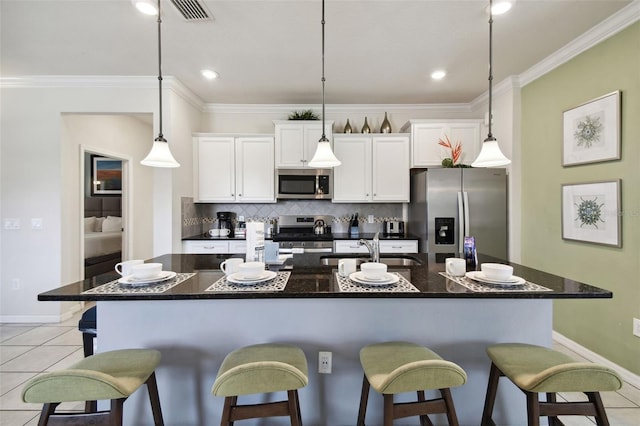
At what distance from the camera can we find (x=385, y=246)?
368 centimetres

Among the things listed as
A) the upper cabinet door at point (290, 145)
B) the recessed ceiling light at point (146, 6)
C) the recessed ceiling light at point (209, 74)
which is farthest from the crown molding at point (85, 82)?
the upper cabinet door at point (290, 145)

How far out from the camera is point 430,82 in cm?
345

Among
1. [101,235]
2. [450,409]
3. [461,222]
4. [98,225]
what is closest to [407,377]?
[450,409]

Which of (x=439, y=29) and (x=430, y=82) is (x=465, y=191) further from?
(x=439, y=29)

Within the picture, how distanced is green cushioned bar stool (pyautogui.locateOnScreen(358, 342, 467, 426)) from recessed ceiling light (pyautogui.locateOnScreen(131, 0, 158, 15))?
260 cm

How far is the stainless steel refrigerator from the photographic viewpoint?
10.9 ft

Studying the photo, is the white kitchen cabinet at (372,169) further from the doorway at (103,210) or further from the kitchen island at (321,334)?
the doorway at (103,210)

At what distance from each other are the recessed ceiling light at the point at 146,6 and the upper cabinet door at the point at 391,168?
268cm

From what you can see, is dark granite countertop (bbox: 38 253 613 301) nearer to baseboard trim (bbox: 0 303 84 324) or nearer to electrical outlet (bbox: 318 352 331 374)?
electrical outlet (bbox: 318 352 331 374)

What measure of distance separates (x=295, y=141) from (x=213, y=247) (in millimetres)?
1703

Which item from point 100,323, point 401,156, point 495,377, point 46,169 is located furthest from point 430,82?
point 46,169

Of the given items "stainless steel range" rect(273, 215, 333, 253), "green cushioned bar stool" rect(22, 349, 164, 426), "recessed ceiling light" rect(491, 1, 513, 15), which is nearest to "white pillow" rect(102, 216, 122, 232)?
"stainless steel range" rect(273, 215, 333, 253)

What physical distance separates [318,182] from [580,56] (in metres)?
2.83

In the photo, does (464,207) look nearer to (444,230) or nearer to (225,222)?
(444,230)
